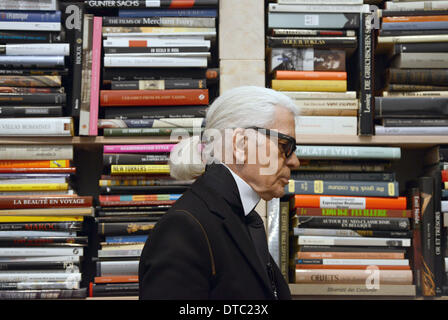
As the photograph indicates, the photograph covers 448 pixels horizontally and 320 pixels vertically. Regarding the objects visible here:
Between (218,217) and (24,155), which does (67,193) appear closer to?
(24,155)

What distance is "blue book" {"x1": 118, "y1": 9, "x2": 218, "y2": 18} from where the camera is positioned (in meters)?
1.90

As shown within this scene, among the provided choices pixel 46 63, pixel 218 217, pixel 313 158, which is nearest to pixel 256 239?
pixel 218 217

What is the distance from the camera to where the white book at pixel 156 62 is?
185cm

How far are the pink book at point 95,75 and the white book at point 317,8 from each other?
2.18 ft

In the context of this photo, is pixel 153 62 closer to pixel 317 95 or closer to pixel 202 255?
pixel 317 95

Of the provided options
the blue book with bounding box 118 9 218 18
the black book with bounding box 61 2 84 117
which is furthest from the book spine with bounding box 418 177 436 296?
the black book with bounding box 61 2 84 117

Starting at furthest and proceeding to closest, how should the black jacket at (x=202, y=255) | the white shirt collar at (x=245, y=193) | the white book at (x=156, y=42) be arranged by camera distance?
the white book at (x=156, y=42), the white shirt collar at (x=245, y=193), the black jacket at (x=202, y=255)

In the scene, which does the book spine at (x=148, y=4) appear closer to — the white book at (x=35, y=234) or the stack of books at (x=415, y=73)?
the stack of books at (x=415, y=73)

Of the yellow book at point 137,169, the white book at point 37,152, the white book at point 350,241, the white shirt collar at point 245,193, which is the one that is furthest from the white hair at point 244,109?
the white book at point 37,152

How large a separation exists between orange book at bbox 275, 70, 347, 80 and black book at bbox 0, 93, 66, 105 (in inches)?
32.6

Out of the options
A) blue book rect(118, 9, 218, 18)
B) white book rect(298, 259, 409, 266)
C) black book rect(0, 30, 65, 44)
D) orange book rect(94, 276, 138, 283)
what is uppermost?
blue book rect(118, 9, 218, 18)

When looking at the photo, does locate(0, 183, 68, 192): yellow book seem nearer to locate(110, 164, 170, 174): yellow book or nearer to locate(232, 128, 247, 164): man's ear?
locate(110, 164, 170, 174): yellow book

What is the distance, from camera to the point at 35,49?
6.07 feet
